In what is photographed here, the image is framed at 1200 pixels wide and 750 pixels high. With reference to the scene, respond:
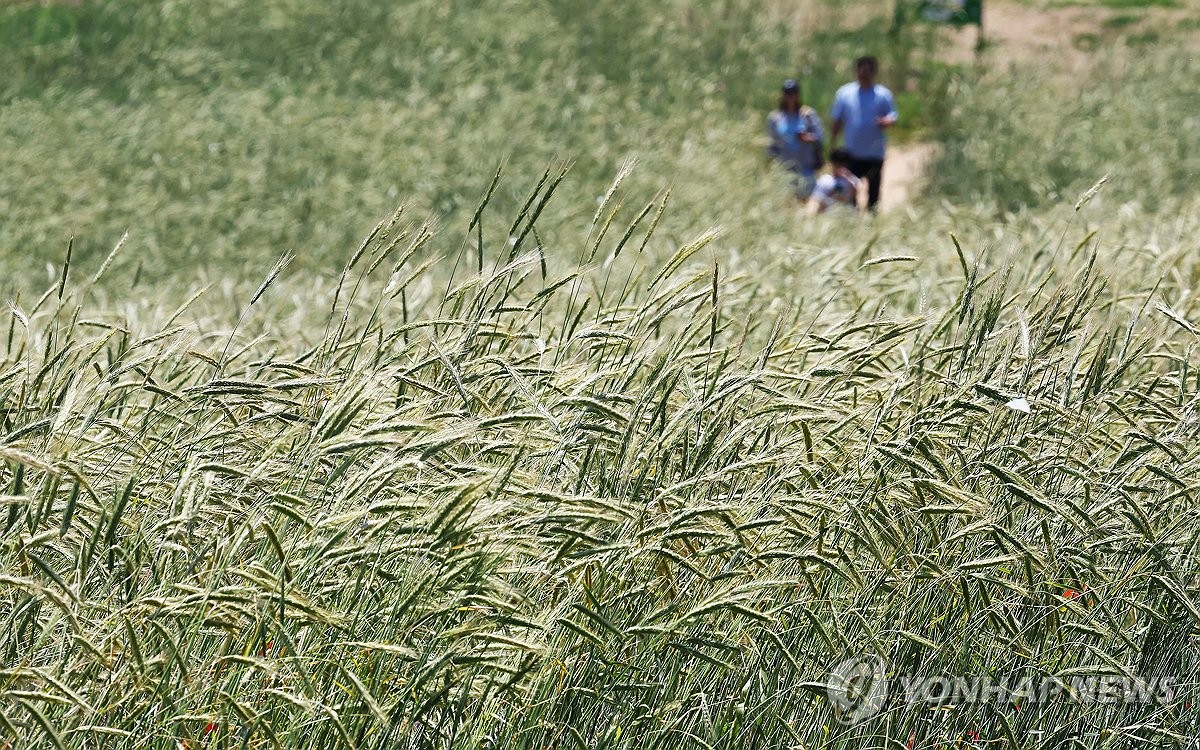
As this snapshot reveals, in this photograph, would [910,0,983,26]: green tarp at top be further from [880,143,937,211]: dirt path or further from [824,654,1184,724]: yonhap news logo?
[824,654,1184,724]: yonhap news logo

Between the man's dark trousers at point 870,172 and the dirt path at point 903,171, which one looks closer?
the man's dark trousers at point 870,172

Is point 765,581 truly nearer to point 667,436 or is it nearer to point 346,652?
point 667,436

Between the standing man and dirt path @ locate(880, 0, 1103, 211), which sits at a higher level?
the standing man

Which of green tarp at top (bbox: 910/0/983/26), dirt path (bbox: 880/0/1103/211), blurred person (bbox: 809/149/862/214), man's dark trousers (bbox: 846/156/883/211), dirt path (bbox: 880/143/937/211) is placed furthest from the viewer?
green tarp at top (bbox: 910/0/983/26)

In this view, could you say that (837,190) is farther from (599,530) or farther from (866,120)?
(599,530)

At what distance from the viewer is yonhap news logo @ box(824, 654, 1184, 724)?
2.58 metres

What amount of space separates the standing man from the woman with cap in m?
0.48

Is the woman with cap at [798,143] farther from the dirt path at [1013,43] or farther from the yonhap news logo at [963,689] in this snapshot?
the yonhap news logo at [963,689]

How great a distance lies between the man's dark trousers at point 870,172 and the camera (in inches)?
399

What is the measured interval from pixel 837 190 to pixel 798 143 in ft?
1.81

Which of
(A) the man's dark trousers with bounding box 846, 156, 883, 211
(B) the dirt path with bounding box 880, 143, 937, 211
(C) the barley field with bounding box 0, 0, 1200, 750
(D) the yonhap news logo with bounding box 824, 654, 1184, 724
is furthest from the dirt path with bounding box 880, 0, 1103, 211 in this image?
(D) the yonhap news logo with bounding box 824, 654, 1184, 724

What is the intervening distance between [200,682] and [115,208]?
6.92 meters

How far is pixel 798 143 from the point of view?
35.1ft

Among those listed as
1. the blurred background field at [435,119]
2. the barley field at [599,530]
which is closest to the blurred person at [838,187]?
the blurred background field at [435,119]
